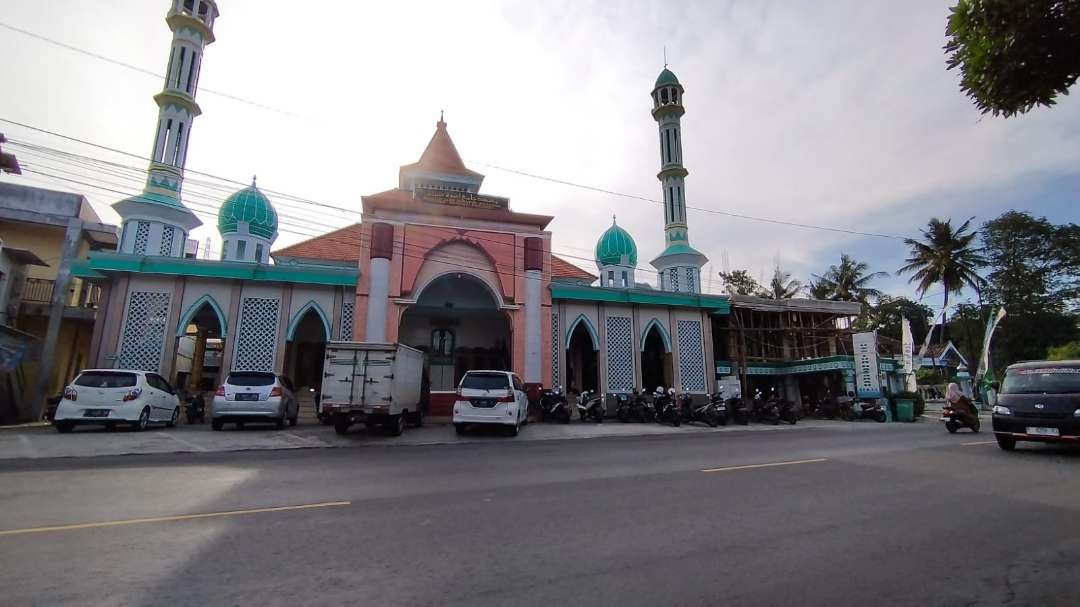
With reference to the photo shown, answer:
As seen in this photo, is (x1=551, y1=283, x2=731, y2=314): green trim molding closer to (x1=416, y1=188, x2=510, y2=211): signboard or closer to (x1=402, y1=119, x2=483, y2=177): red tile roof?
(x1=416, y1=188, x2=510, y2=211): signboard

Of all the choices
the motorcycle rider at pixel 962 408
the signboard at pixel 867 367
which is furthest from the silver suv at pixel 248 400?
the signboard at pixel 867 367

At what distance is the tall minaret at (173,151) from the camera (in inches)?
791

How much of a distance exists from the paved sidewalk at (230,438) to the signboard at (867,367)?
34.9ft

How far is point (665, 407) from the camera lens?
58.2 feet

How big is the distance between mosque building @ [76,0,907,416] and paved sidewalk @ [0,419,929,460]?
14.0ft

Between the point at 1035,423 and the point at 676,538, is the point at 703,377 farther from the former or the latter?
the point at 676,538

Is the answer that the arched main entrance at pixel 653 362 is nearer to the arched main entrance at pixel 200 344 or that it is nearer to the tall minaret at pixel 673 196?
the tall minaret at pixel 673 196

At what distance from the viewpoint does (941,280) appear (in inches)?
1330

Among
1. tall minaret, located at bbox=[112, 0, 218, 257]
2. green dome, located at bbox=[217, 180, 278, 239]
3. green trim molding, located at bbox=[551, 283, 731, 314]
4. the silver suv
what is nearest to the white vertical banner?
green trim molding, located at bbox=[551, 283, 731, 314]

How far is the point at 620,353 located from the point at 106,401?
15.9m

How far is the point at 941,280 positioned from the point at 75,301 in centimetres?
4653

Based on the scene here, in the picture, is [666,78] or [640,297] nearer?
[640,297]

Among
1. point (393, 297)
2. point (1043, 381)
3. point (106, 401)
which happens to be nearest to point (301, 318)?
point (393, 297)

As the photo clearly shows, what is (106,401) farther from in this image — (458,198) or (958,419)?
(958,419)
